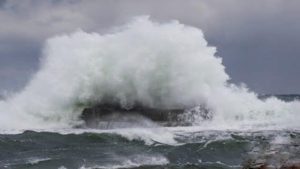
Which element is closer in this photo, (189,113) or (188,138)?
(188,138)

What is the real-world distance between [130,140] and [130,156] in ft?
9.31

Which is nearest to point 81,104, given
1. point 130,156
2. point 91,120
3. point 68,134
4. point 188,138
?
point 91,120

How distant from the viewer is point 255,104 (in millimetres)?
30016

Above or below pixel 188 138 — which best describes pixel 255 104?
above

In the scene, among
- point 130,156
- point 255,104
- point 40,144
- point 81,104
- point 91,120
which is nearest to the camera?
point 130,156

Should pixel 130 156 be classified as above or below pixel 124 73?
below

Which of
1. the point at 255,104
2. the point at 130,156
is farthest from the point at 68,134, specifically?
the point at 255,104

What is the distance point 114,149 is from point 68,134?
307cm

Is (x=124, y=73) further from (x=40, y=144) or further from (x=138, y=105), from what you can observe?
(x=40, y=144)

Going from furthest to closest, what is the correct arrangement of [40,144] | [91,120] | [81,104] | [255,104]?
[255,104] → [81,104] → [91,120] → [40,144]

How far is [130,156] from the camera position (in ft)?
62.5

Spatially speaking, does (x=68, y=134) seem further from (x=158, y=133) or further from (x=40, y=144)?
(x=158, y=133)

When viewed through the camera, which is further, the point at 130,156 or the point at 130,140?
the point at 130,140

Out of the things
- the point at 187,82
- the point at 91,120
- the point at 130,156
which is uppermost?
the point at 187,82
